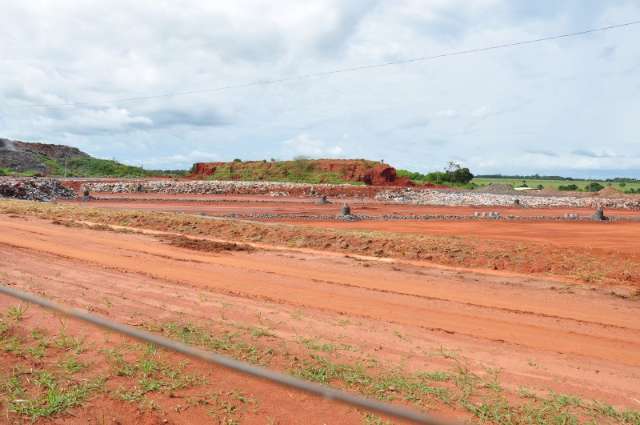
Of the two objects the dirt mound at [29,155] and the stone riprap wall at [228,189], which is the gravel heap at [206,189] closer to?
the stone riprap wall at [228,189]

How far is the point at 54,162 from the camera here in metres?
98.4

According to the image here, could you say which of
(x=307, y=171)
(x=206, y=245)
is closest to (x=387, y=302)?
(x=206, y=245)

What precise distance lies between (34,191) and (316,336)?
39.3 metres

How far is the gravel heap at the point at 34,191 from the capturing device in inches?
1497

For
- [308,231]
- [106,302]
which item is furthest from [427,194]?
[106,302]

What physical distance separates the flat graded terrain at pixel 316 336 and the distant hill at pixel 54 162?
255 feet

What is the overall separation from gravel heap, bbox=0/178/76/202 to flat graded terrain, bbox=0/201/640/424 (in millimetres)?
26096

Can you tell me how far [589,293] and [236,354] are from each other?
27.4 feet

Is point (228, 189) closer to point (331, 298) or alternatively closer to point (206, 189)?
point (206, 189)

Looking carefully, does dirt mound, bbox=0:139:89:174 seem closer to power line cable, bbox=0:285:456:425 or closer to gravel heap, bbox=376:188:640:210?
gravel heap, bbox=376:188:640:210

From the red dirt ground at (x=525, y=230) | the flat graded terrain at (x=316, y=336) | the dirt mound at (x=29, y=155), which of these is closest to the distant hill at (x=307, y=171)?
the dirt mound at (x=29, y=155)

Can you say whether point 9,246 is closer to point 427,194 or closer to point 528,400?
point 528,400

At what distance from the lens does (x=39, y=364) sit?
226 inches

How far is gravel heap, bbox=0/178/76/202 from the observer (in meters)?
38.0
